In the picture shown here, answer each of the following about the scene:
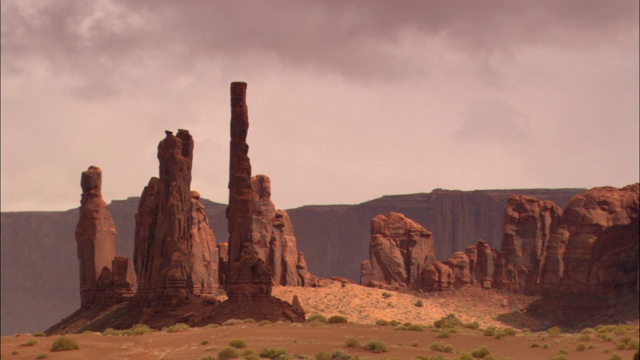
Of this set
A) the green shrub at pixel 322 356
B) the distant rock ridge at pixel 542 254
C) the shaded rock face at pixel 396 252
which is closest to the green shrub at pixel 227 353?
the green shrub at pixel 322 356

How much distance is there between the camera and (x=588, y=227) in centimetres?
10512

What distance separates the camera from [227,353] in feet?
153

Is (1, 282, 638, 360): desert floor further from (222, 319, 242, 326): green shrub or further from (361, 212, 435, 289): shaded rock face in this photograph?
(361, 212, 435, 289): shaded rock face

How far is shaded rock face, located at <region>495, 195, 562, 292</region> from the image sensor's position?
400 feet

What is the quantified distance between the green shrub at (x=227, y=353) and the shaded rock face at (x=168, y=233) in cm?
2429

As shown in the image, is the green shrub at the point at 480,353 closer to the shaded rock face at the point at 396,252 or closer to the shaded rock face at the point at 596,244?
the shaded rock face at the point at 596,244

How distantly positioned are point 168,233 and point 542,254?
5811 centimetres

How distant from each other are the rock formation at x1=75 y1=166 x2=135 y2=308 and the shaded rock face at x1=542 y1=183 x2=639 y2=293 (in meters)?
40.0

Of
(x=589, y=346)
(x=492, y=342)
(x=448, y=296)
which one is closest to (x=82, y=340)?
(x=492, y=342)

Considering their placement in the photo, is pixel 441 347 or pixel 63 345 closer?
pixel 63 345

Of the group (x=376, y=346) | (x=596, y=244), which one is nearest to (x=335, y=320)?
(x=376, y=346)

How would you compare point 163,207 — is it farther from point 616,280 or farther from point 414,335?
point 616,280

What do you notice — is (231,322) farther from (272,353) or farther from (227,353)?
(227,353)

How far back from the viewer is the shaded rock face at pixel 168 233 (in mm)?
72062
